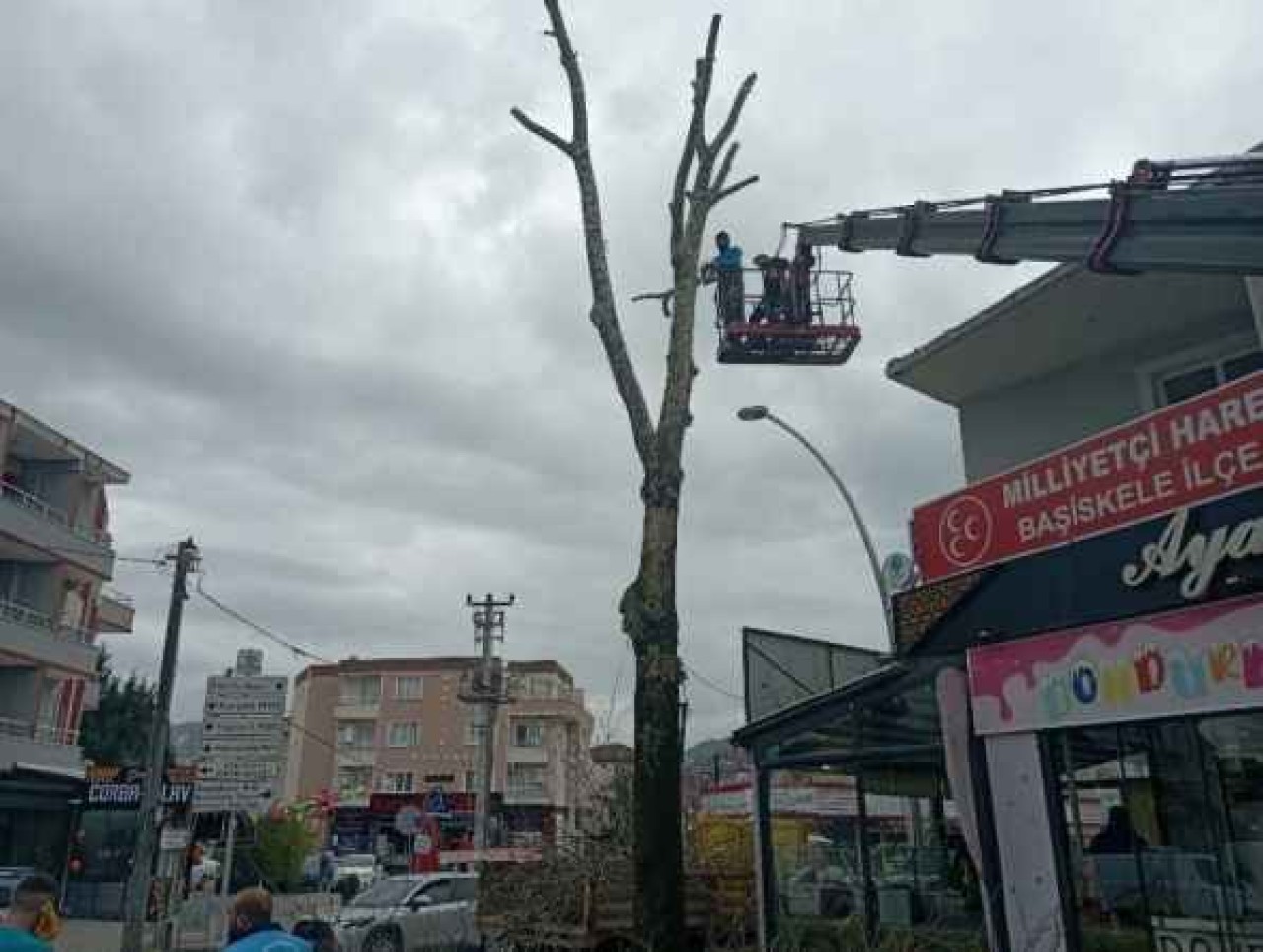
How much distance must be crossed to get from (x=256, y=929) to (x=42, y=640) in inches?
1128

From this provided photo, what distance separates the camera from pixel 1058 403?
13664 mm

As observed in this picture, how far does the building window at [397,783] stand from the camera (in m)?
65.8

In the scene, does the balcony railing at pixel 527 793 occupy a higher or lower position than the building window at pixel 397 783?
lower

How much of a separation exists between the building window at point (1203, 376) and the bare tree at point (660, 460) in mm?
5546

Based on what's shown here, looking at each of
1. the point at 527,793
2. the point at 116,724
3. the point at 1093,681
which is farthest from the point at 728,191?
the point at 527,793

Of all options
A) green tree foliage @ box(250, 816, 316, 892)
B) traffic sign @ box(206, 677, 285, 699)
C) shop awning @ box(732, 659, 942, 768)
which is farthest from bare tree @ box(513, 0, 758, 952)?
green tree foliage @ box(250, 816, 316, 892)

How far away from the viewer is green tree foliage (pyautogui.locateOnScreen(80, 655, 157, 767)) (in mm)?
48875

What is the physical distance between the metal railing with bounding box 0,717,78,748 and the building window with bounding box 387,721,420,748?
36.6m

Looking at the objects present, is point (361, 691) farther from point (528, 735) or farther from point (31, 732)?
point (31, 732)

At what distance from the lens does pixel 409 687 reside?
68.6 meters

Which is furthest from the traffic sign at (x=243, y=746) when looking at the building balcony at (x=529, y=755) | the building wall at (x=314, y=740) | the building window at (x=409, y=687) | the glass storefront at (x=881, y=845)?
the building wall at (x=314, y=740)

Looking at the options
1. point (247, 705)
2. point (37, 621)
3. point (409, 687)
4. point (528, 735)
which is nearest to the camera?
point (247, 705)

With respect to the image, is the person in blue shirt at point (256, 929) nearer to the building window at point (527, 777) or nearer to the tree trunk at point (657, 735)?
the tree trunk at point (657, 735)

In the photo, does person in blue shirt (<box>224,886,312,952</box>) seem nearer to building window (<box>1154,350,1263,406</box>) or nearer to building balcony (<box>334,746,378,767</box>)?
building window (<box>1154,350,1263,406</box>)
